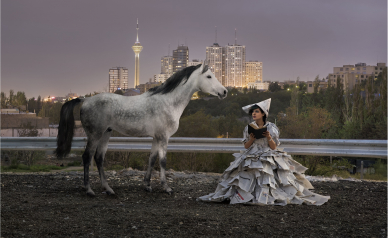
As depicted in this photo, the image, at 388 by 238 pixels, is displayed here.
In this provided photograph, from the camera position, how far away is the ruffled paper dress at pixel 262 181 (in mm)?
5109

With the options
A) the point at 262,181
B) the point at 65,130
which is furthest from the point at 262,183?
the point at 65,130

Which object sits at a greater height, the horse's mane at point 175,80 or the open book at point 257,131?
the horse's mane at point 175,80

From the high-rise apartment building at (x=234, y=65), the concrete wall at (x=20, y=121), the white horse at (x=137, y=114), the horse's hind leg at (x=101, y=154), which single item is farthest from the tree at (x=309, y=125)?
the high-rise apartment building at (x=234, y=65)

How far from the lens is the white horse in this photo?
221 inches

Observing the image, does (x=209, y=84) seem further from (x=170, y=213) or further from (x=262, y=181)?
(x=170, y=213)

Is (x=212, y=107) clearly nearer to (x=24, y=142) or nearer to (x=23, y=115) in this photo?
(x=23, y=115)

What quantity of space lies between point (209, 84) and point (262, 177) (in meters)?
1.82

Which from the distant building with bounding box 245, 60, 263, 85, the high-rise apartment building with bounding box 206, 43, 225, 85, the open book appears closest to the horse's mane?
the open book

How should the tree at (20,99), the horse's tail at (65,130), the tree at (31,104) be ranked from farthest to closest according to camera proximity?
1. the tree at (20,99)
2. the tree at (31,104)
3. the horse's tail at (65,130)

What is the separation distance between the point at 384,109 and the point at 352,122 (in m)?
2.22

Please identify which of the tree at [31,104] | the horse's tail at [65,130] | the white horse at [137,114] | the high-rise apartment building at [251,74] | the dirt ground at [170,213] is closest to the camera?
the dirt ground at [170,213]

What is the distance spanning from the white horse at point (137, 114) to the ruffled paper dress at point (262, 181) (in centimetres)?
109

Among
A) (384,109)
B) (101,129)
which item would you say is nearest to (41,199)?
(101,129)

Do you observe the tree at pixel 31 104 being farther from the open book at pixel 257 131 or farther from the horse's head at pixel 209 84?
the open book at pixel 257 131
